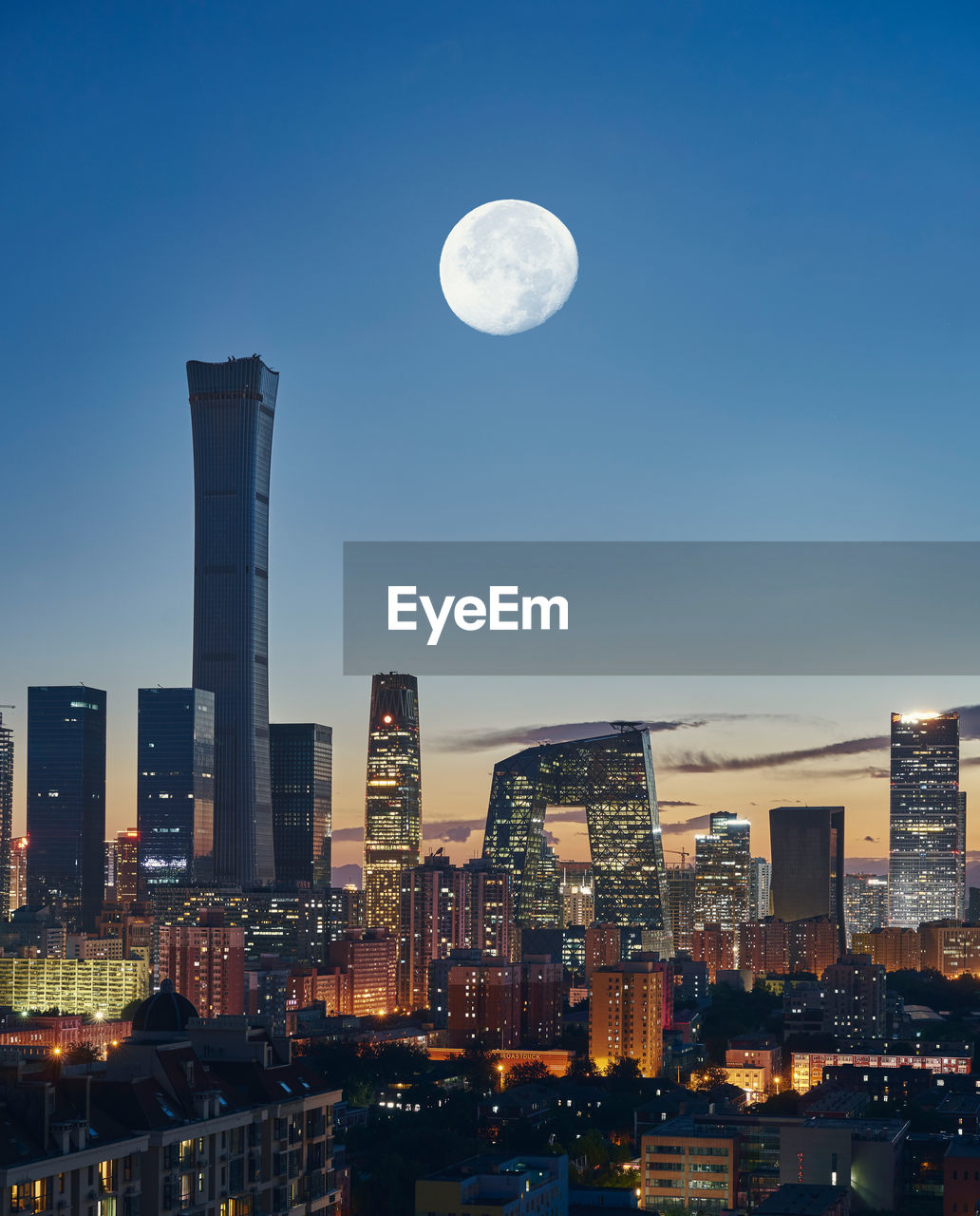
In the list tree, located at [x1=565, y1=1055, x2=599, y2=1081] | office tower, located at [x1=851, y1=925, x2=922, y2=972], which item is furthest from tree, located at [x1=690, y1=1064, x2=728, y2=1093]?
office tower, located at [x1=851, y1=925, x2=922, y2=972]

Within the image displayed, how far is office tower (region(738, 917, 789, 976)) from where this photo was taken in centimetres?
13938

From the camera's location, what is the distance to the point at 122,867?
156375 mm

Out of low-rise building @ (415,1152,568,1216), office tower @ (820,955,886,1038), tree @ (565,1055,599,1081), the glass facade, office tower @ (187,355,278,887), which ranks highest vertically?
office tower @ (187,355,278,887)

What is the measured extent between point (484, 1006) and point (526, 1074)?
12188mm

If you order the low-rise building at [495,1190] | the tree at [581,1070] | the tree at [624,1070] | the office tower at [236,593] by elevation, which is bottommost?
the tree at [581,1070]

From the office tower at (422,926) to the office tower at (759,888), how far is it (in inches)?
2376

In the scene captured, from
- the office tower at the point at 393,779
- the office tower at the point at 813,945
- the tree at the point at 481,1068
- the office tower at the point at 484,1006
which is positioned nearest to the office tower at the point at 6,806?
the office tower at the point at 393,779

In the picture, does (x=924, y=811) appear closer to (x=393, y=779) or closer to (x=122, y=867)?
(x=393, y=779)

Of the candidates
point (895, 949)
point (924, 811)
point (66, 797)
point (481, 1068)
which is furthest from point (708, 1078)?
point (924, 811)

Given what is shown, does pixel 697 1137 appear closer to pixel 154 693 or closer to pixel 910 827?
pixel 154 693

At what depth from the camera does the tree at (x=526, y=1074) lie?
73.4m

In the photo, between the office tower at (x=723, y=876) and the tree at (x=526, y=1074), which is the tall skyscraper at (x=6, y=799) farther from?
the tree at (x=526, y=1074)

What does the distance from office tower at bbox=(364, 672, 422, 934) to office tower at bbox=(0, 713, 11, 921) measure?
96.9 feet

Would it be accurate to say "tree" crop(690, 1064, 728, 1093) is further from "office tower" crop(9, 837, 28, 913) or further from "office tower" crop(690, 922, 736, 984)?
"office tower" crop(9, 837, 28, 913)
